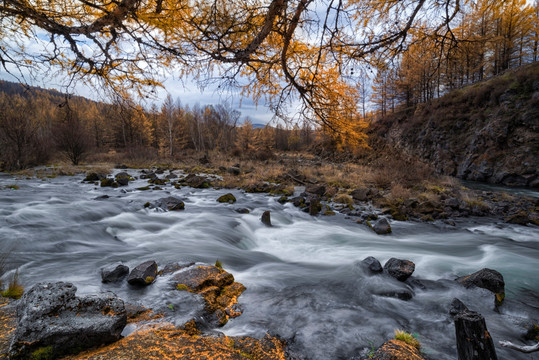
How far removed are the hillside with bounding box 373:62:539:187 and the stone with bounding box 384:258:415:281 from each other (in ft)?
53.6

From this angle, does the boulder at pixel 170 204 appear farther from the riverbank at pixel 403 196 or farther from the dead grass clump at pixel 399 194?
the dead grass clump at pixel 399 194

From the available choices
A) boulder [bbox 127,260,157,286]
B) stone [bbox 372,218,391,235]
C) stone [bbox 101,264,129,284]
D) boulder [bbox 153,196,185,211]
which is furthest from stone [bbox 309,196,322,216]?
stone [bbox 101,264,129,284]

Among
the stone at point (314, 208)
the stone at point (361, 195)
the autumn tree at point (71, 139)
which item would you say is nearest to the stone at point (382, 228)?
the stone at point (314, 208)

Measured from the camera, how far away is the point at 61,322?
1652 millimetres

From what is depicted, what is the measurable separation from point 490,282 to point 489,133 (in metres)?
20.4

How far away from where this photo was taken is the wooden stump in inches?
55.9

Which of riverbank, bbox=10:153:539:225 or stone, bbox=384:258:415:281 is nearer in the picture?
stone, bbox=384:258:415:281

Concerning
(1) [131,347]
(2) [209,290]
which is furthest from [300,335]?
(1) [131,347]

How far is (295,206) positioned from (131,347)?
297 inches

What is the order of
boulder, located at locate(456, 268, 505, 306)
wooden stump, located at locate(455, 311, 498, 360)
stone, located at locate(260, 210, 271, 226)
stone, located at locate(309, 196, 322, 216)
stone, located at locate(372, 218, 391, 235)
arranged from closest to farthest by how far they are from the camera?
wooden stump, located at locate(455, 311, 498, 360) → boulder, located at locate(456, 268, 505, 306) → stone, located at locate(372, 218, 391, 235) → stone, located at locate(260, 210, 271, 226) → stone, located at locate(309, 196, 322, 216)

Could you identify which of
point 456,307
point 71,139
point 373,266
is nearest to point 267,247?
point 373,266

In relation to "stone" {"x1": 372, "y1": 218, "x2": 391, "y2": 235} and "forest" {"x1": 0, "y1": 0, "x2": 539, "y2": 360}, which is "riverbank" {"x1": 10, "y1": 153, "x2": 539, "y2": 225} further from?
"stone" {"x1": 372, "y1": 218, "x2": 391, "y2": 235}

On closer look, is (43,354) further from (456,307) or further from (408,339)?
Answer: (456,307)

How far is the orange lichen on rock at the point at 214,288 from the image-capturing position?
8.30ft
